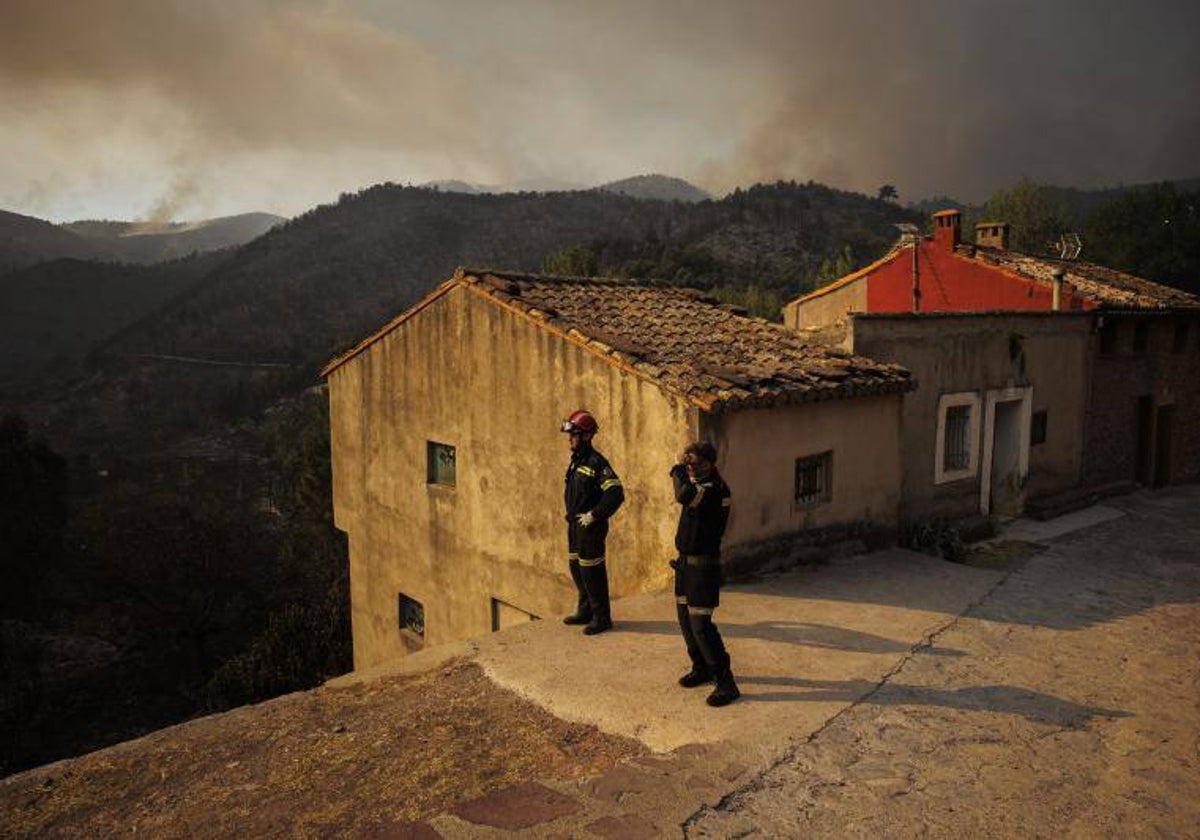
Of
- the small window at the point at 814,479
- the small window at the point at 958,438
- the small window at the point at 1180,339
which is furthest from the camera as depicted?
the small window at the point at 1180,339

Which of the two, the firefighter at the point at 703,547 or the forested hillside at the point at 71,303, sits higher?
the forested hillside at the point at 71,303

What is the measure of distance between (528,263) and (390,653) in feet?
199

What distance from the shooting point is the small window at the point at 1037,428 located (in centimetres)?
1576

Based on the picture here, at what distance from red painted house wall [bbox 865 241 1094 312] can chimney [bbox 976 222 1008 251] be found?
4.11m

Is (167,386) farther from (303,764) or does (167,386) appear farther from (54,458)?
(303,764)

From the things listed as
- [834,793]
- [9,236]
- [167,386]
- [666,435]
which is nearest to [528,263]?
[167,386]

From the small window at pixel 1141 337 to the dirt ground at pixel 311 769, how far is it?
60.4ft

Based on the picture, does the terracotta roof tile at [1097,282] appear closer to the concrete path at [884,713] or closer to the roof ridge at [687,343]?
the roof ridge at [687,343]

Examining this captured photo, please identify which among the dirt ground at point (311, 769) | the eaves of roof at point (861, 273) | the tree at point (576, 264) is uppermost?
the tree at point (576, 264)

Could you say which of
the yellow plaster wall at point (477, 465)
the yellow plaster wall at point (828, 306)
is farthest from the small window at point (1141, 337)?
the yellow plaster wall at point (477, 465)

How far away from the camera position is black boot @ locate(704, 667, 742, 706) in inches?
231

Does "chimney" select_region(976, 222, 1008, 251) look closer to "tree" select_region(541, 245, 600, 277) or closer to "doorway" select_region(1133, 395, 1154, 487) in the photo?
"doorway" select_region(1133, 395, 1154, 487)

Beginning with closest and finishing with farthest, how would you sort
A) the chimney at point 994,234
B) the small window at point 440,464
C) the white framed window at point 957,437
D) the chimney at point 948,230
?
1. the small window at point 440,464
2. the white framed window at point 957,437
3. the chimney at point 948,230
4. the chimney at point 994,234

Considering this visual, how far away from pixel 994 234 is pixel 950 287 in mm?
5172
